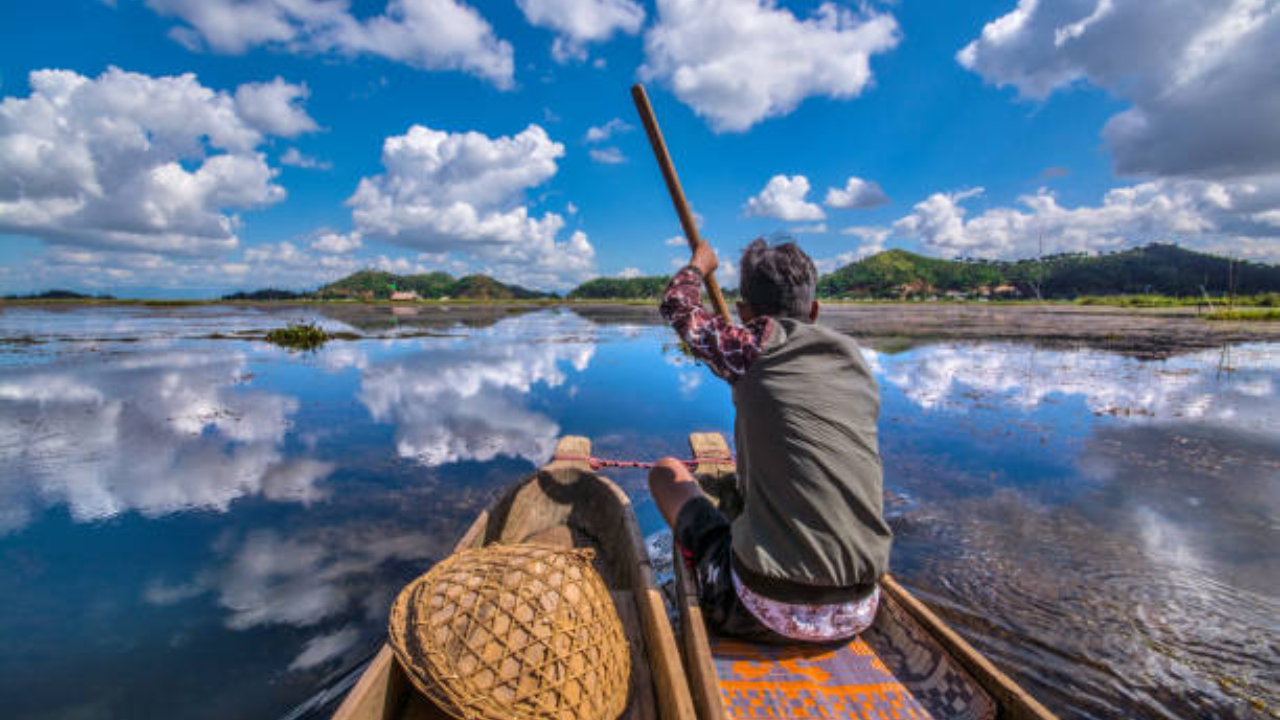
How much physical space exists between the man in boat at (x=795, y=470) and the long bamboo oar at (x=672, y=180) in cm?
98

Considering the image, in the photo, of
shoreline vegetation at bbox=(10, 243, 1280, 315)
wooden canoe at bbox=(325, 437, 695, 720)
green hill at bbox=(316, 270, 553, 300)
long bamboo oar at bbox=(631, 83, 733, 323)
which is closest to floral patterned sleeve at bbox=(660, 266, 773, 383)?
long bamboo oar at bbox=(631, 83, 733, 323)

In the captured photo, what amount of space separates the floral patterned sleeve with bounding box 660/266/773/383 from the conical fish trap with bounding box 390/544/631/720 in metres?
1.10

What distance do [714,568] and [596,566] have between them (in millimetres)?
1694

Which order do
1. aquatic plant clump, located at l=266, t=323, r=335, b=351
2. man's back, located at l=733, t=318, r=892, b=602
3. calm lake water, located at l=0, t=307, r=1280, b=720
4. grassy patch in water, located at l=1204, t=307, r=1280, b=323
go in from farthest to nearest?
grassy patch in water, located at l=1204, t=307, r=1280, b=323
aquatic plant clump, located at l=266, t=323, r=335, b=351
calm lake water, located at l=0, t=307, r=1280, b=720
man's back, located at l=733, t=318, r=892, b=602

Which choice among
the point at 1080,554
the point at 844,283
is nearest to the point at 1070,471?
the point at 1080,554

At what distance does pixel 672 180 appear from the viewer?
3.69m

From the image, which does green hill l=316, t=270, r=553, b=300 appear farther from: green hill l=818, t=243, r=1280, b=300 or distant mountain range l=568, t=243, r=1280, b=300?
green hill l=818, t=243, r=1280, b=300

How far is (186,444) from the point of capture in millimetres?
7637

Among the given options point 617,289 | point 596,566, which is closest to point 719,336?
point 596,566

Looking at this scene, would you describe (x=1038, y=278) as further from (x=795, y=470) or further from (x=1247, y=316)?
(x=795, y=470)

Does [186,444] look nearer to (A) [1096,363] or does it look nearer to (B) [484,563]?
(B) [484,563]

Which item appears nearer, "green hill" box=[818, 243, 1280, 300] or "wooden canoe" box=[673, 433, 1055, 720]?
"wooden canoe" box=[673, 433, 1055, 720]

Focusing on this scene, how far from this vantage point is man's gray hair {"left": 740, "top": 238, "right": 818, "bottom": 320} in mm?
2477

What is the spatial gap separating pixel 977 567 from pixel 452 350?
17.6 meters
